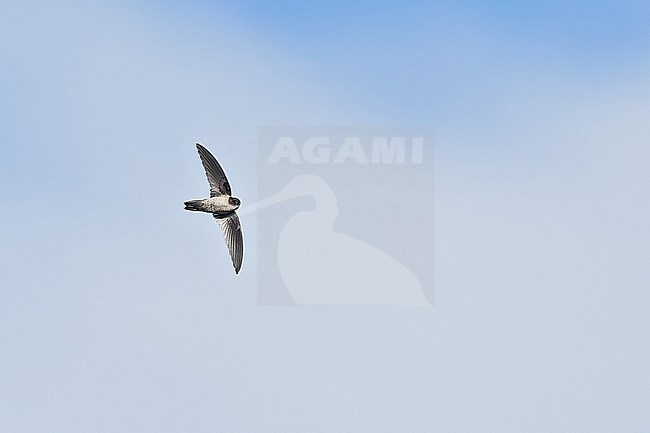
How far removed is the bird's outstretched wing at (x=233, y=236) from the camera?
2452 centimetres

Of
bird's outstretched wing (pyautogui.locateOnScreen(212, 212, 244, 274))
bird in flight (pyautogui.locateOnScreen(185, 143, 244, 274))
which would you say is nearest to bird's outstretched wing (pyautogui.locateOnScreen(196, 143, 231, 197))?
bird in flight (pyautogui.locateOnScreen(185, 143, 244, 274))

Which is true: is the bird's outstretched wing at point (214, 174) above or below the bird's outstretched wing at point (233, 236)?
above

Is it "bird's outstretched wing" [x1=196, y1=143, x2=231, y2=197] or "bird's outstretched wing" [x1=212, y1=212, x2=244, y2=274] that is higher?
"bird's outstretched wing" [x1=196, y1=143, x2=231, y2=197]

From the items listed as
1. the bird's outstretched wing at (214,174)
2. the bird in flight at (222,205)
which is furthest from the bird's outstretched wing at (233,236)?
the bird's outstretched wing at (214,174)

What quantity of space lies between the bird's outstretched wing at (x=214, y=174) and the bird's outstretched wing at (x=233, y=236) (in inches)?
23.9

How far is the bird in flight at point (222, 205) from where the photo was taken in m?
24.2

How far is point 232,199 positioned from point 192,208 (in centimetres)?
98

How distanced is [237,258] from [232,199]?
1459mm

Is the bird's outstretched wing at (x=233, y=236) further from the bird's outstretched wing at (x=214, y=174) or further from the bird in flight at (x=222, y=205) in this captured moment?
the bird's outstretched wing at (x=214, y=174)

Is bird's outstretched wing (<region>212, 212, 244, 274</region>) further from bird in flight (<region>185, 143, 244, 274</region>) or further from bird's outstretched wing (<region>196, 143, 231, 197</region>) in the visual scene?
bird's outstretched wing (<region>196, 143, 231, 197</region>)

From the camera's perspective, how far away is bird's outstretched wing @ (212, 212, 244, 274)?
2452 centimetres

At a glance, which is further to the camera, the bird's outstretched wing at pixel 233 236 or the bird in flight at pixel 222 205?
the bird's outstretched wing at pixel 233 236

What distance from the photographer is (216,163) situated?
24.4 m

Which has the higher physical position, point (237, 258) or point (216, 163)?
point (216, 163)
